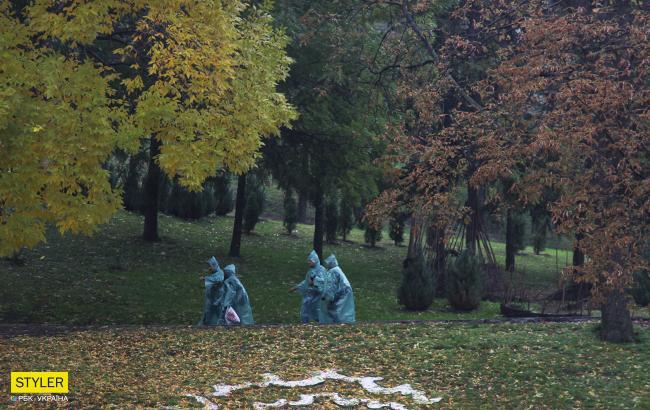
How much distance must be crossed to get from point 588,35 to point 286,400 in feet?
20.0

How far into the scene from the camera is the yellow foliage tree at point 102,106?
39.8 feet

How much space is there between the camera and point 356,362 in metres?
12.0

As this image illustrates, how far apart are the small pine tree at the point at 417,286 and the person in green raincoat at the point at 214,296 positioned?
5.31 m

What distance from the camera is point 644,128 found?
429 inches

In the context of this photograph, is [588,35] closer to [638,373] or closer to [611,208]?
[611,208]

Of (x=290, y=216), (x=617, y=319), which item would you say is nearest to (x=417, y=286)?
(x=617, y=319)

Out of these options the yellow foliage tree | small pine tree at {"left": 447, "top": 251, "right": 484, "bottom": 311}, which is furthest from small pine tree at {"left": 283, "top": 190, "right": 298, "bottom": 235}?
the yellow foliage tree

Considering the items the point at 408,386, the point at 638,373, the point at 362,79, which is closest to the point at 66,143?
the point at 408,386

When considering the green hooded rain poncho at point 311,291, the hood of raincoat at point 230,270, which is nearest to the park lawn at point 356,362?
the green hooded rain poncho at point 311,291

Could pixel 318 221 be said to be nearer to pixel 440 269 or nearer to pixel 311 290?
pixel 440 269

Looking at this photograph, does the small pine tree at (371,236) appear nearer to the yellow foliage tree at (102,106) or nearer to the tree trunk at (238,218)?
the tree trunk at (238,218)

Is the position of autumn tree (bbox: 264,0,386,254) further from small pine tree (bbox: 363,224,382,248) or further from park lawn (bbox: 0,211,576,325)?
small pine tree (bbox: 363,224,382,248)

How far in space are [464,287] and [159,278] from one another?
7283mm

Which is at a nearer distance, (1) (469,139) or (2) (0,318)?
(1) (469,139)
